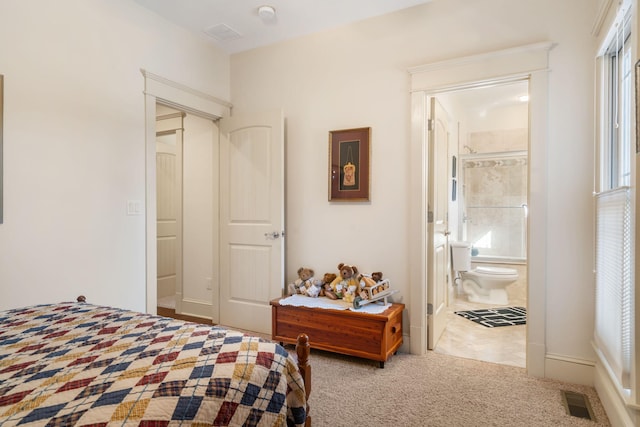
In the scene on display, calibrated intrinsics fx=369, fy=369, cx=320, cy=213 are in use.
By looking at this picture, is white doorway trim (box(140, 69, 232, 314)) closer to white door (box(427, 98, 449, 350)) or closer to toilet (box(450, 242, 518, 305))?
white door (box(427, 98, 449, 350))

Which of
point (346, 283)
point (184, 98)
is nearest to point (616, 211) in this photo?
point (346, 283)

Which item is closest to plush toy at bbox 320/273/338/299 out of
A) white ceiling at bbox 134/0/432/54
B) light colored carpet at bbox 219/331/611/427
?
light colored carpet at bbox 219/331/611/427

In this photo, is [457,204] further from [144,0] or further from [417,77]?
[144,0]

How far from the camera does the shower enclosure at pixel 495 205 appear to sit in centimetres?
538

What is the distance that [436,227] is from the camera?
308 centimetres

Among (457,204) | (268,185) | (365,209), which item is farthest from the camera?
(457,204)

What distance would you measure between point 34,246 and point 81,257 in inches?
11.7

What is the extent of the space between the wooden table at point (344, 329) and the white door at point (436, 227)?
0.31 meters

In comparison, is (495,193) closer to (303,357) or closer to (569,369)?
(569,369)

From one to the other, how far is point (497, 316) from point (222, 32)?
3.94 meters

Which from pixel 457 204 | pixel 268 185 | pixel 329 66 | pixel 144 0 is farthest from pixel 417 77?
pixel 457 204

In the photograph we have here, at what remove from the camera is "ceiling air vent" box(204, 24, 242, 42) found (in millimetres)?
3213

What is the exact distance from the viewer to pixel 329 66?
323cm

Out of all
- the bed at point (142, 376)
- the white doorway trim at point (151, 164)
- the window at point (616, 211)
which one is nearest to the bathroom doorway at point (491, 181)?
the window at point (616, 211)
